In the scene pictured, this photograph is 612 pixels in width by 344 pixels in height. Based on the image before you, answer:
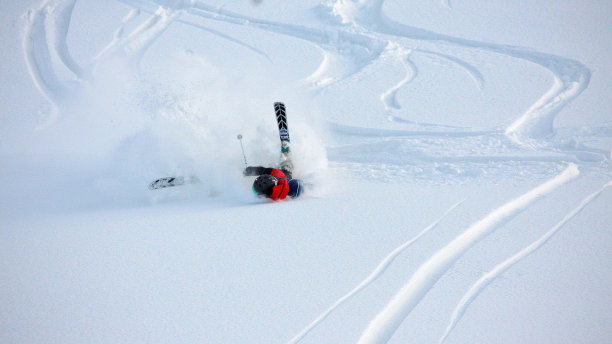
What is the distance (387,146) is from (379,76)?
2459 millimetres

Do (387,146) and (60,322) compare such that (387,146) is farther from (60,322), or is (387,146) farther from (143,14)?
(143,14)

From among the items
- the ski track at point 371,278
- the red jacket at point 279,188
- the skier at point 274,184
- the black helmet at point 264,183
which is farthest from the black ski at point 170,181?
the ski track at point 371,278

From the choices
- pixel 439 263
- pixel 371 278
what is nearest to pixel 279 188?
pixel 371 278

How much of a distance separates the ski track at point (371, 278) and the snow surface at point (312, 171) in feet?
0.08

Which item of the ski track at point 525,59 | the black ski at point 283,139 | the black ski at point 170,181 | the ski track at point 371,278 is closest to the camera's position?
the ski track at point 371,278

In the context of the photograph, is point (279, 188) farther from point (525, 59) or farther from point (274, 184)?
point (525, 59)

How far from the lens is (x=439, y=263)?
11.3 feet

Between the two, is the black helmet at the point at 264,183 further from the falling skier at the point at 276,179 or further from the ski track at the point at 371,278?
the ski track at the point at 371,278

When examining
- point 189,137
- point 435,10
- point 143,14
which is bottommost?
point 189,137

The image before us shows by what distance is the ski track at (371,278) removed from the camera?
2777mm

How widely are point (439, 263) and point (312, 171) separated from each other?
232 centimetres

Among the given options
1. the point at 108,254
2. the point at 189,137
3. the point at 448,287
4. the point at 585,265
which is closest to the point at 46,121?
the point at 189,137

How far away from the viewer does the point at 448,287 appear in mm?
3152

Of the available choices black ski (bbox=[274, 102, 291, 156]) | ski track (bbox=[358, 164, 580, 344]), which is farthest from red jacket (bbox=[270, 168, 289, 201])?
ski track (bbox=[358, 164, 580, 344])
